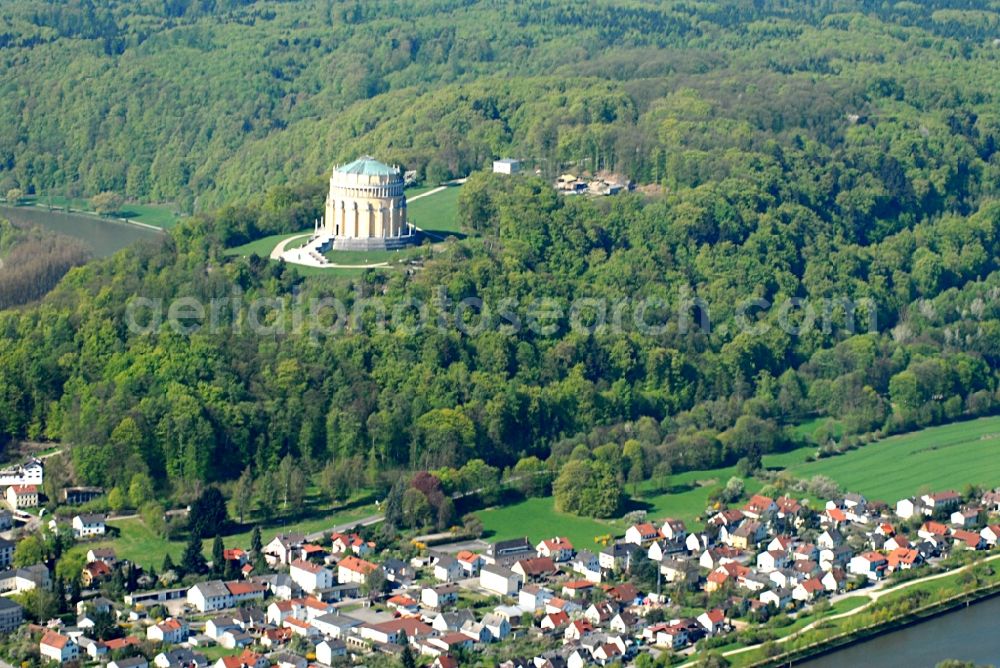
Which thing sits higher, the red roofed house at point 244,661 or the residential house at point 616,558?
the residential house at point 616,558

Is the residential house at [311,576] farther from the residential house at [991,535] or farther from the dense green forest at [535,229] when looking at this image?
the residential house at [991,535]

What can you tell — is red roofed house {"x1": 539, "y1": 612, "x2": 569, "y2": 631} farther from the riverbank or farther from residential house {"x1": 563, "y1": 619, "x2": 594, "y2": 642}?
the riverbank

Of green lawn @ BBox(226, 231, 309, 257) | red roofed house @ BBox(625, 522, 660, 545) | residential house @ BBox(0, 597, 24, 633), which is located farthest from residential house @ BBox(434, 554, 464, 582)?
green lawn @ BBox(226, 231, 309, 257)

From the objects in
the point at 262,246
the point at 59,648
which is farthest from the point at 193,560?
the point at 262,246

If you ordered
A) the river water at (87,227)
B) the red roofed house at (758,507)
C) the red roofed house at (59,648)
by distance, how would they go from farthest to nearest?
the river water at (87,227) < the red roofed house at (758,507) < the red roofed house at (59,648)

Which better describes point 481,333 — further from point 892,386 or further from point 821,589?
point 821,589

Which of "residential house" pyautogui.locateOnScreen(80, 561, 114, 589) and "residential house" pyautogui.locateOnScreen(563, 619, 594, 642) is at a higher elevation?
"residential house" pyautogui.locateOnScreen(80, 561, 114, 589)

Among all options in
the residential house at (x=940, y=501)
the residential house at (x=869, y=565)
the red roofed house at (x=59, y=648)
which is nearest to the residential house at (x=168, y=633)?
the red roofed house at (x=59, y=648)

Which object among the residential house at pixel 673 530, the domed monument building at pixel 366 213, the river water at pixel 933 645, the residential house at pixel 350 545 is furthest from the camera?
the domed monument building at pixel 366 213
